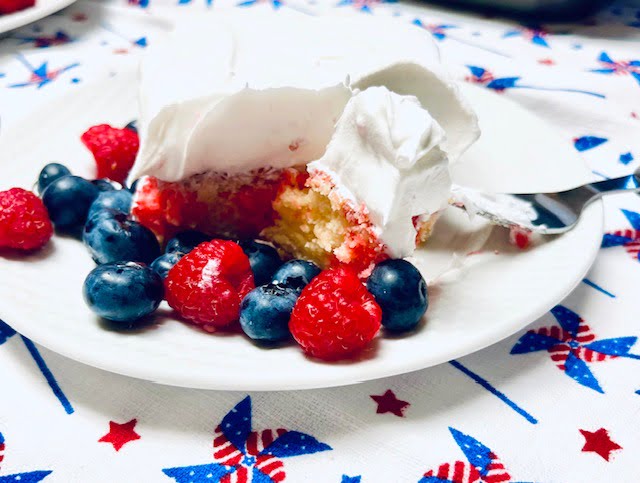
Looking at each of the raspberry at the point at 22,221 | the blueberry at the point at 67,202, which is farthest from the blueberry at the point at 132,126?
the raspberry at the point at 22,221

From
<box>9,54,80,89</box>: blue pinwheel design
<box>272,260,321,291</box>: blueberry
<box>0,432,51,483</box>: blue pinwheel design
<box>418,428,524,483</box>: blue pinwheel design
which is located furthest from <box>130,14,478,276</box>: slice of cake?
<box>9,54,80,89</box>: blue pinwheel design

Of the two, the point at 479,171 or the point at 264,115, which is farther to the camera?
the point at 479,171

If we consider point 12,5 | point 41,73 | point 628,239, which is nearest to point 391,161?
point 628,239

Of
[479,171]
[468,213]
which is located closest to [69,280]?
[468,213]

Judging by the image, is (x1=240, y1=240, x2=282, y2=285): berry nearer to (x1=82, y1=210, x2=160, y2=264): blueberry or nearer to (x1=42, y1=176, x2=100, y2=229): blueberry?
(x1=82, y1=210, x2=160, y2=264): blueberry

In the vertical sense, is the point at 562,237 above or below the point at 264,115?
below

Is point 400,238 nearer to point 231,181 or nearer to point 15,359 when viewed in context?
point 231,181
